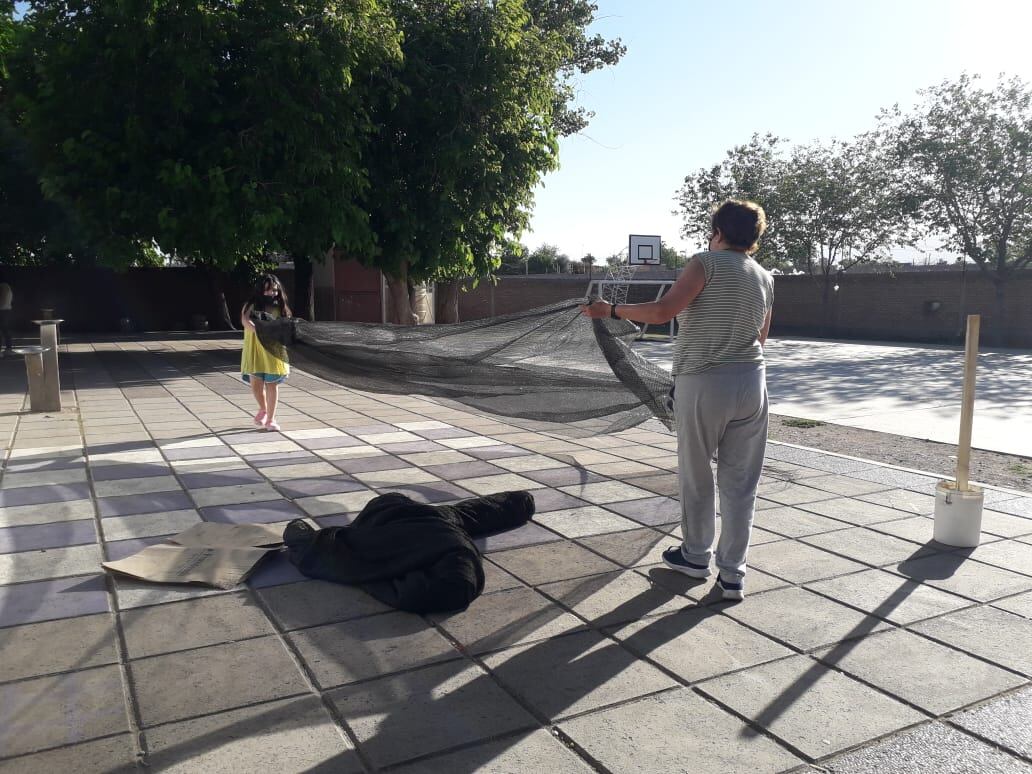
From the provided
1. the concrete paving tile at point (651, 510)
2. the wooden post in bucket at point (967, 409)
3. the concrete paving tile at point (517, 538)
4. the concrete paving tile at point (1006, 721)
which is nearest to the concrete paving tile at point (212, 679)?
the concrete paving tile at point (517, 538)

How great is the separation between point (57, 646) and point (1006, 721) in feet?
11.3

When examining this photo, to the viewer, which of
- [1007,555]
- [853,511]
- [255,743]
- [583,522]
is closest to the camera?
[255,743]

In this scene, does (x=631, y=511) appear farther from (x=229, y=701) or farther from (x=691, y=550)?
(x=229, y=701)

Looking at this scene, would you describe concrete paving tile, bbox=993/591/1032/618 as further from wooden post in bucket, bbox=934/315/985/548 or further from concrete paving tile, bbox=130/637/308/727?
concrete paving tile, bbox=130/637/308/727

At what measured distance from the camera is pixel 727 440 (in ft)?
12.6

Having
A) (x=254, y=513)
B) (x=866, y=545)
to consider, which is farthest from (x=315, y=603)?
(x=866, y=545)

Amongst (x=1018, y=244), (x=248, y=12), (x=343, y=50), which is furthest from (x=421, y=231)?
(x=1018, y=244)

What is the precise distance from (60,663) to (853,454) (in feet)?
21.4

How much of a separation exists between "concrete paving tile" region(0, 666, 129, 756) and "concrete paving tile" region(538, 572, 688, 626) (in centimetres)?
183

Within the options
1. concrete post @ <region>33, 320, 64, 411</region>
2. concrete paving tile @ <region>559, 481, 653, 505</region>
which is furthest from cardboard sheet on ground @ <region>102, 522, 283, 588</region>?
concrete post @ <region>33, 320, 64, 411</region>

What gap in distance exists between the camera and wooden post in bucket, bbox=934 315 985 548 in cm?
453

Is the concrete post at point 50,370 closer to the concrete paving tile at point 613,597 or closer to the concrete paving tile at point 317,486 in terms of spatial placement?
the concrete paving tile at point 317,486

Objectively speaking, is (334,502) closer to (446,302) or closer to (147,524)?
(147,524)

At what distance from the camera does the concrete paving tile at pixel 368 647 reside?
307 centimetres
